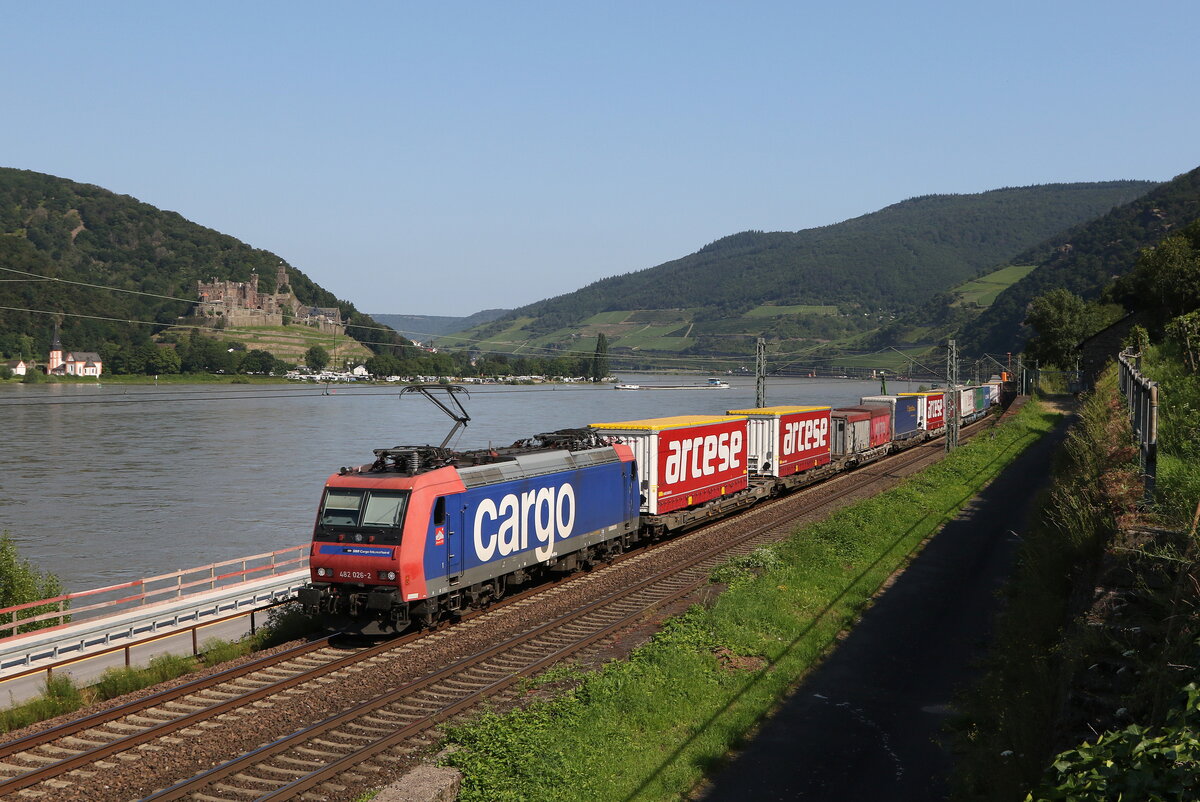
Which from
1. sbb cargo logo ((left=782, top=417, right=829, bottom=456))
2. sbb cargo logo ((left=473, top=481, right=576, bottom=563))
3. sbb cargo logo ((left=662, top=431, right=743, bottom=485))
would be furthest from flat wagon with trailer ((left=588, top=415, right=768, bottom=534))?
sbb cargo logo ((left=473, top=481, right=576, bottom=563))

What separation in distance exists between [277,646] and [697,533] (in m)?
16.8

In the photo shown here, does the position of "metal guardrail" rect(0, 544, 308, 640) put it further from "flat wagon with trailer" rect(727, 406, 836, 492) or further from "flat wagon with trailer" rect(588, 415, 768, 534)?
"flat wagon with trailer" rect(727, 406, 836, 492)

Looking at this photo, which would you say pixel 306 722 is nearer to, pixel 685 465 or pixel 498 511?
pixel 498 511

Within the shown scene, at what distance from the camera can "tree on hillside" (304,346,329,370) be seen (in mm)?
186625

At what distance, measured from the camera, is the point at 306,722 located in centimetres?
1406

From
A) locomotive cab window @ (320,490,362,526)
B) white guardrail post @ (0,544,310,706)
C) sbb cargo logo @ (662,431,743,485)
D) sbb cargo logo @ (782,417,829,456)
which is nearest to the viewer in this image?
locomotive cab window @ (320,490,362,526)

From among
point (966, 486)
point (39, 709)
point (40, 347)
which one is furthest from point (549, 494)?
point (40, 347)

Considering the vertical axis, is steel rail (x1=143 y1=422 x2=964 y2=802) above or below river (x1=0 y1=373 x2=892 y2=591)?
above

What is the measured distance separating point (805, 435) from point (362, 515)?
2684 cm

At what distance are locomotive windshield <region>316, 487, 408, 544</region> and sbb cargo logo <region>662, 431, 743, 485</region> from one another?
40.4 ft

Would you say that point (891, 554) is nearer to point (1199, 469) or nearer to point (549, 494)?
point (549, 494)

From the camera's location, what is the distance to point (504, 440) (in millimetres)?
81125

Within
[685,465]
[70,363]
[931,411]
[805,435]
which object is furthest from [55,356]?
[685,465]

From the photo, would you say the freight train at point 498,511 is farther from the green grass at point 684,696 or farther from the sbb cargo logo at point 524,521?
the green grass at point 684,696
